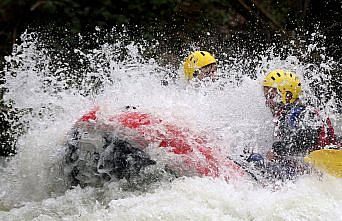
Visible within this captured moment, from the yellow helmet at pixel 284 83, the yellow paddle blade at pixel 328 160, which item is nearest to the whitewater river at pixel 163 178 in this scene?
the yellow paddle blade at pixel 328 160

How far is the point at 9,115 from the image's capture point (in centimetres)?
780

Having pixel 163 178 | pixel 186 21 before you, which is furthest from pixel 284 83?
pixel 186 21

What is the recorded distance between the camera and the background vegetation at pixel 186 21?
10.1 m

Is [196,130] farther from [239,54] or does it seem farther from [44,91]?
[239,54]

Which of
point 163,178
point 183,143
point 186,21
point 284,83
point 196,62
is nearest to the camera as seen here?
point 163,178

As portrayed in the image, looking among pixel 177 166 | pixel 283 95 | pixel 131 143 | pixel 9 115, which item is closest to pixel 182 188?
pixel 177 166

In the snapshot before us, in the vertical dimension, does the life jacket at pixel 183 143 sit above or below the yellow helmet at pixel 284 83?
below

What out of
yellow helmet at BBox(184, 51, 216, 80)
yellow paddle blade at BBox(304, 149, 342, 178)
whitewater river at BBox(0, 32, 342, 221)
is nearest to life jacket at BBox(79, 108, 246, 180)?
whitewater river at BBox(0, 32, 342, 221)

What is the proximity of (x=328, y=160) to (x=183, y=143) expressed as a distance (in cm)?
107

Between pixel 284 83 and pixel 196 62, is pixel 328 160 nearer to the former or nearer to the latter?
pixel 284 83

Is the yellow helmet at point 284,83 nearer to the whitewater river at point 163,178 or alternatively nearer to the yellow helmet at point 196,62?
the whitewater river at point 163,178

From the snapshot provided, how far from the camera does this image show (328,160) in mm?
4723

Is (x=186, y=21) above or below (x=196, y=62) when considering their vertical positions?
above

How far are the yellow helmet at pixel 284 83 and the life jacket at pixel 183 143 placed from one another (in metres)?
0.81
